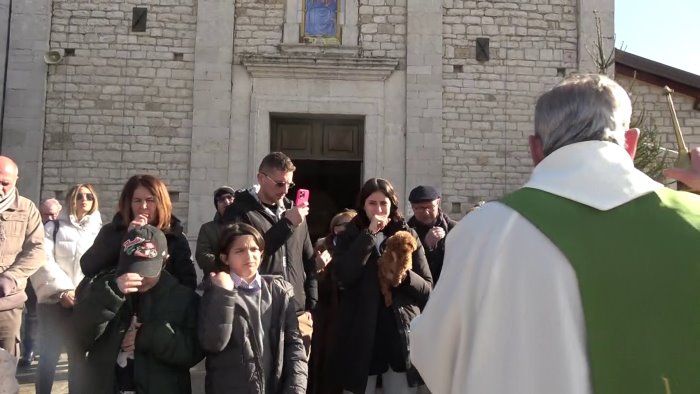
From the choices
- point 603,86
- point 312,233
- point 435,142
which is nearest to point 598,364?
point 603,86

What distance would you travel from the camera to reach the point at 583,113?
5.12 feet

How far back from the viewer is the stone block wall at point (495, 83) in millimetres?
10859

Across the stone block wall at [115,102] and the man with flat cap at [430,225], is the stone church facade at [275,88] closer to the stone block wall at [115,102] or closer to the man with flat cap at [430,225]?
the stone block wall at [115,102]

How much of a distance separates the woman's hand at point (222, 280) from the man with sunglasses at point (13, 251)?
138 centimetres

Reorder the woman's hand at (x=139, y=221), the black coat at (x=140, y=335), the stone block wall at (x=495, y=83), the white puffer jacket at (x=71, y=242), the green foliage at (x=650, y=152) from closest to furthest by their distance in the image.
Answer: the black coat at (x=140, y=335) → the woman's hand at (x=139, y=221) → the white puffer jacket at (x=71, y=242) → the green foliage at (x=650, y=152) → the stone block wall at (x=495, y=83)

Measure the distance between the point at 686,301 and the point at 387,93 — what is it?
9791 mm

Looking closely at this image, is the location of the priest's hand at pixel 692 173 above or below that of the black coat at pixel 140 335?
above

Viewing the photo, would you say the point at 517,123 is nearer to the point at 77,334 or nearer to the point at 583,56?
the point at 583,56

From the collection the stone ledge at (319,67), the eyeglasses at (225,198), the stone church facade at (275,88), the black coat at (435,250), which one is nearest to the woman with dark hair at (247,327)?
the black coat at (435,250)

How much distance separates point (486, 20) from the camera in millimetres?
11094

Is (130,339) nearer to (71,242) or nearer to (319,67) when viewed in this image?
(71,242)

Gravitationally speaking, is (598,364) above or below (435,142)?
below

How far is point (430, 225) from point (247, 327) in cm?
212

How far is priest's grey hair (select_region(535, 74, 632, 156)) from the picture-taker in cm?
156
